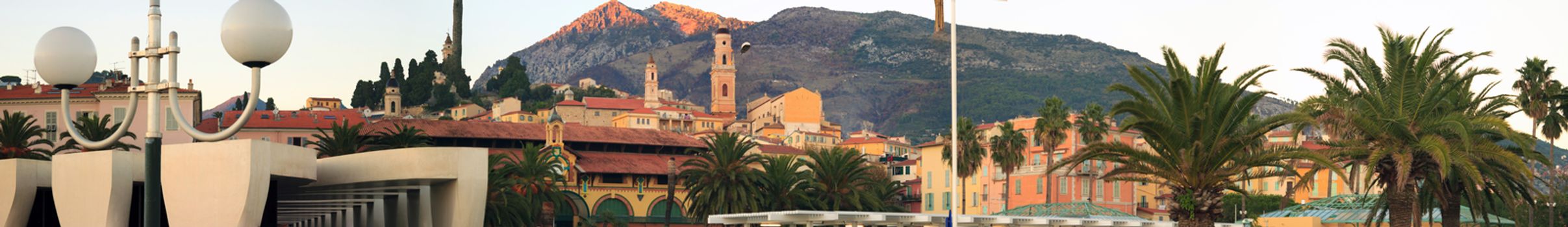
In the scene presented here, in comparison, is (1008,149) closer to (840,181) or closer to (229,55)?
(840,181)

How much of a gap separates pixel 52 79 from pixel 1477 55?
27.0m

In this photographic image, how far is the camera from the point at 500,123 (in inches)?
4660

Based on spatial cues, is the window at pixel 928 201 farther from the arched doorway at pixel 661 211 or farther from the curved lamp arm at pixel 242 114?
the curved lamp arm at pixel 242 114

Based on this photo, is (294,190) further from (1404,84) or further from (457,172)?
(1404,84)

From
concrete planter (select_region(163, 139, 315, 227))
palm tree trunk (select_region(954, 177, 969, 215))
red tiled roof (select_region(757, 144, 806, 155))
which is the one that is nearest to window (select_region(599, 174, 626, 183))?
palm tree trunk (select_region(954, 177, 969, 215))

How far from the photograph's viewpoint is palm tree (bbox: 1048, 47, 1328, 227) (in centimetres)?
2925

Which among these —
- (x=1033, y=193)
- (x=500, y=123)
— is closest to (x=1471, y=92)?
(x=1033, y=193)

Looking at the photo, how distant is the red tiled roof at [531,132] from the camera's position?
113000mm

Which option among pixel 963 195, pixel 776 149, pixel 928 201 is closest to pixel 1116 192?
pixel 963 195

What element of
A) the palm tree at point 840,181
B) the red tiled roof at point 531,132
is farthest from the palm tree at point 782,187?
the red tiled roof at point 531,132

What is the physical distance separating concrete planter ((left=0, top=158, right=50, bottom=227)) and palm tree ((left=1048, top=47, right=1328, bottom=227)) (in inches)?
683

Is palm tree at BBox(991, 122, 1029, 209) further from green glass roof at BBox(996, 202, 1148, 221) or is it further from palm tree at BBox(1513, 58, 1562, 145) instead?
palm tree at BBox(1513, 58, 1562, 145)

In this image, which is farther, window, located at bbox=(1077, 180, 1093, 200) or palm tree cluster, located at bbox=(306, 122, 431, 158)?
window, located at bbox=(1077, 180, 1093, 200)

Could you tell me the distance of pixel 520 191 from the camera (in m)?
79.9
